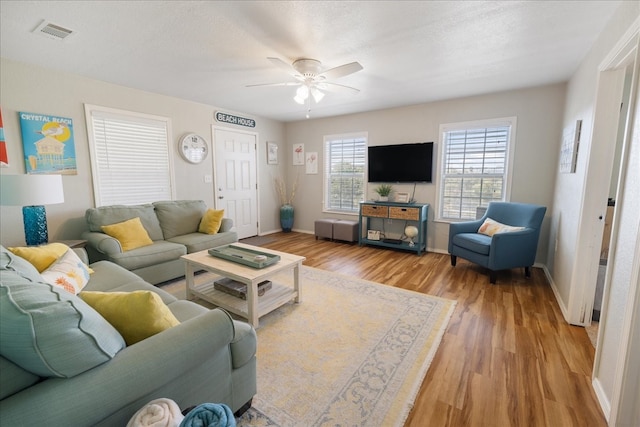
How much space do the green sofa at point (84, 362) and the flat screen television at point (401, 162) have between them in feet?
12.9

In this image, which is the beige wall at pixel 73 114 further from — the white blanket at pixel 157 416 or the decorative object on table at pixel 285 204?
the white blanket at pixel 157 416

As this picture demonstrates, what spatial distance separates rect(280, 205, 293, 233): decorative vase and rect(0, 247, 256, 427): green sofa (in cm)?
468

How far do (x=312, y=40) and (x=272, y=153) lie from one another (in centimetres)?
353

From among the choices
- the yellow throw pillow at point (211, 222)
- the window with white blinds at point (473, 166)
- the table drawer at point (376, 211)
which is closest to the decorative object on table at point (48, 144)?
the yellow throw pillow at point (211, 222)

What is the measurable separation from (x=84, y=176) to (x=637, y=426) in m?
4.98

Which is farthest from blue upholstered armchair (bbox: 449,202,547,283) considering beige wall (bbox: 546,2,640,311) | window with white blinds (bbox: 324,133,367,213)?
window with white blinds (bbox: 324,133,367,213)

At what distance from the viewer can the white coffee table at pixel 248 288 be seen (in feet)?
7.10

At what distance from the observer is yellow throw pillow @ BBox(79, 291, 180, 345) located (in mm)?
1135

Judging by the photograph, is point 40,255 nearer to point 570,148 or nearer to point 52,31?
point 52,31

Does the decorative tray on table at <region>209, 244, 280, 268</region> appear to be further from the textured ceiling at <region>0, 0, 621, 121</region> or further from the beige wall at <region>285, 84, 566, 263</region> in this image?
the beige wall at <region>285, 84, 566, 263</region>

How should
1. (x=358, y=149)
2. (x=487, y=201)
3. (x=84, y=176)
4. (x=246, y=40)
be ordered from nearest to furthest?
(x=246, y=40), (x=84, y=176), (x=487, y=201), (x=358, y=149)

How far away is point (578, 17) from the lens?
2.01 m

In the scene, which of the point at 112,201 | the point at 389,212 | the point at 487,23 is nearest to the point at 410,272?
the point at 389,212

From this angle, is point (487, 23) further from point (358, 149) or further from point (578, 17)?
point (358, 149)
